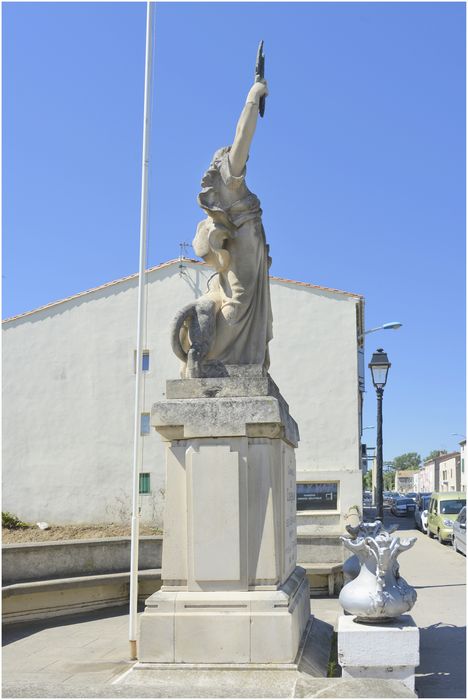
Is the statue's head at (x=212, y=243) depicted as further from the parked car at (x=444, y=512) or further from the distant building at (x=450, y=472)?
the distant building at (x=450, y=472)

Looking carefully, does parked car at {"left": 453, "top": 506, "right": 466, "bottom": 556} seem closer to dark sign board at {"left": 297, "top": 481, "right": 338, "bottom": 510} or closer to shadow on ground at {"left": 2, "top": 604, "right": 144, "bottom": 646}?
dark sign board at {"left": 297, "top": 481, "right": 338, "bottom": 510}

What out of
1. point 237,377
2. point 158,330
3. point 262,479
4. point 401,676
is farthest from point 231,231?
point 158,330

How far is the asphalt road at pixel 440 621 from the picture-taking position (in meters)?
6.88

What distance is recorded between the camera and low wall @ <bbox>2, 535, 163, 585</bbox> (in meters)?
9.90

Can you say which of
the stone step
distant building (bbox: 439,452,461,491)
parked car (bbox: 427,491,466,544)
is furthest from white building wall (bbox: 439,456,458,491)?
the stone step

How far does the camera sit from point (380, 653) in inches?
238

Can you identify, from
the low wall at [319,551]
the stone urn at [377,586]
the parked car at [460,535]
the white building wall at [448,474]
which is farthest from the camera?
the white building wall at [448,474]

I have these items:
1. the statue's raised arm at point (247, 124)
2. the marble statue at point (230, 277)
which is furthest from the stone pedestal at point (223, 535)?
the statue's raised arm at point (247, 124)

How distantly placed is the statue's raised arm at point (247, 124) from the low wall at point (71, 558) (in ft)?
20.2

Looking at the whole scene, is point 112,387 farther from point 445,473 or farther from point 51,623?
point 445,473

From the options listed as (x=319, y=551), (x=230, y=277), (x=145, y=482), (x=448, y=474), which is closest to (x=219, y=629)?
(x=230, y=277)

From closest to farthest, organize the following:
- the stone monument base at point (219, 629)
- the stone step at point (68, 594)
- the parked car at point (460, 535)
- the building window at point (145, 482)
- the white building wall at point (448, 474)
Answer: the stone monument base at point (219, 629) < the stone step at point (68, 594) < the parked car at point (460, 535) < the building window at point (145, 482) < the white building wall at point (448, 474)

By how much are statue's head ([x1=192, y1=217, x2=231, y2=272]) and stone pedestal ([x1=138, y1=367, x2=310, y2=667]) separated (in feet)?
3.81

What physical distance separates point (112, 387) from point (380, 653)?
881 inches
